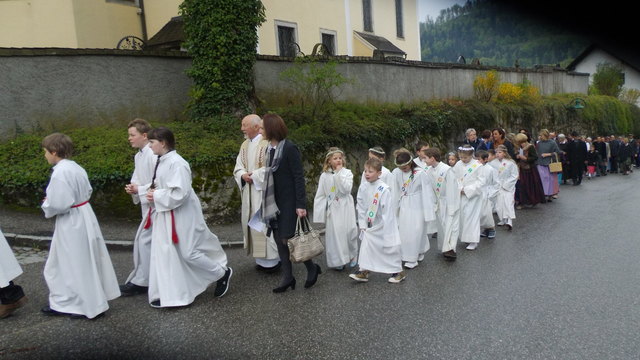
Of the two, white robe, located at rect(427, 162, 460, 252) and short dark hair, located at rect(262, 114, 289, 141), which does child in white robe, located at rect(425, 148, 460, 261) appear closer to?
white robe, located at rect(427, 162, 460, 252)

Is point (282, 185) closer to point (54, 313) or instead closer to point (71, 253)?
point (71, 253)

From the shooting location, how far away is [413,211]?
7.62 meters

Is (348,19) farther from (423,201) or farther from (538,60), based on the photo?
(538,60)

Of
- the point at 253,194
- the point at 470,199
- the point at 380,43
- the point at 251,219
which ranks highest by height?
the point at 380,43

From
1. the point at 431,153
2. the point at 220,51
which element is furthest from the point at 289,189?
the point at 220,51

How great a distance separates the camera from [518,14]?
1.26 m

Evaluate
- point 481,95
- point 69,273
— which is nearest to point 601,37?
point 69,273

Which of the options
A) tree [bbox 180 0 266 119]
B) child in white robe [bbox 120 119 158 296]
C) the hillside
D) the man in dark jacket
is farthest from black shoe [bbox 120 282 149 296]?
the man in dark jacket

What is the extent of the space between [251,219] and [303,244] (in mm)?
988

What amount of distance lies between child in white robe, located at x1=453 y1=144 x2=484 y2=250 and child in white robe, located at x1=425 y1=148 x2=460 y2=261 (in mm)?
391

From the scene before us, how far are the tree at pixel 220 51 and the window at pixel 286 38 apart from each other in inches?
343

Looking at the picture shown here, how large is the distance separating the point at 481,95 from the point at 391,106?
7903 mm

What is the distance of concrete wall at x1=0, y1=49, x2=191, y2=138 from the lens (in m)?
10.6

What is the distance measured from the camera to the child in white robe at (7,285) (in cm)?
529
